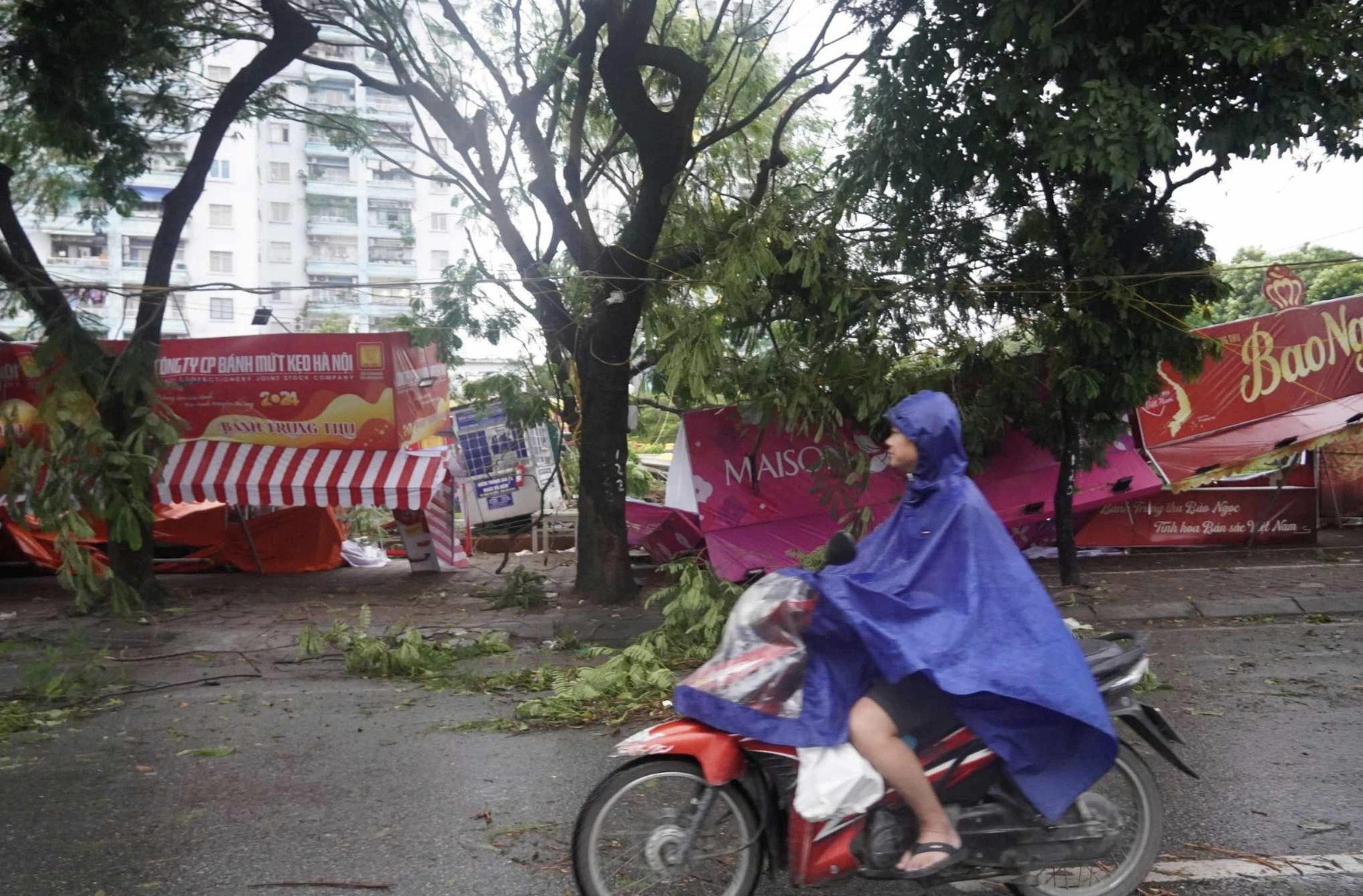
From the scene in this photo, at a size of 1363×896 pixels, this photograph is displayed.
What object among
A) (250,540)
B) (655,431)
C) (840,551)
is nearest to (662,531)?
(250,540)

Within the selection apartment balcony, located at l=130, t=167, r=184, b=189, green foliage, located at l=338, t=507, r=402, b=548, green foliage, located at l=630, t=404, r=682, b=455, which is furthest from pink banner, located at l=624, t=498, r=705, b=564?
apartment balcony, located at l=130, t=167, r=184, b=189

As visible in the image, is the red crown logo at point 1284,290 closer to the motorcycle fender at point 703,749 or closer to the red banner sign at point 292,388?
the red banner sign at point 292,388

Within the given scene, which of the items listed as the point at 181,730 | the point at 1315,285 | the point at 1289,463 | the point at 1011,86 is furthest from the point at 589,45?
the point at 1315,285

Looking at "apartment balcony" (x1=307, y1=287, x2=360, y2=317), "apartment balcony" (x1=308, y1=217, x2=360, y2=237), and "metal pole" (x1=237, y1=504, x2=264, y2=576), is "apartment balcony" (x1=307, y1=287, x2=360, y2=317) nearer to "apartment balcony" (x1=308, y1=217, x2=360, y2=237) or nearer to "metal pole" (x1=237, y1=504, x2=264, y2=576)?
"apartment balcony" (x1=308, y1=217, x2=360, y2=237)

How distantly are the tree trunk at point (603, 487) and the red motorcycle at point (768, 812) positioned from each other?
8.61 meters

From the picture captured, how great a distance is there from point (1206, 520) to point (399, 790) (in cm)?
1210

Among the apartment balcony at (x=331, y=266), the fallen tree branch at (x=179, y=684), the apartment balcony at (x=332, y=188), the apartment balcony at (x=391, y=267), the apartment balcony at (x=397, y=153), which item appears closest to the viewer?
the fallen tree branch at (x=179, y=684)

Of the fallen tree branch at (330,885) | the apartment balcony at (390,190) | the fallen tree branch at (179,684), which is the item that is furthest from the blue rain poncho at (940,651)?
the apartment balcony at (390,190)

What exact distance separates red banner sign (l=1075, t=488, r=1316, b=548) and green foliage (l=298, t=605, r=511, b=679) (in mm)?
8188

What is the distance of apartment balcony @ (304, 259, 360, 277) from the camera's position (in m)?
52.6

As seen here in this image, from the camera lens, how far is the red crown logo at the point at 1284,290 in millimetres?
14664

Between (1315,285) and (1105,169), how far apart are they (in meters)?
21.0

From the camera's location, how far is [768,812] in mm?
3771

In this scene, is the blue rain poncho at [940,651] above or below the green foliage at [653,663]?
above
